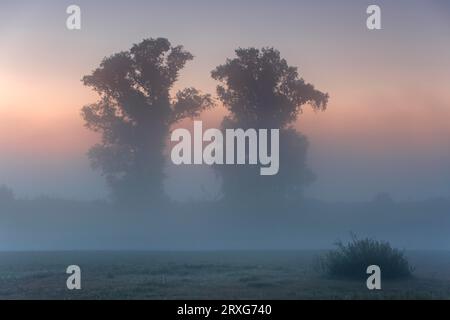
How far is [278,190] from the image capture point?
3838 centimetres

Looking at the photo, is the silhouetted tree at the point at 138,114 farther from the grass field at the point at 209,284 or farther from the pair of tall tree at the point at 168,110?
the grass field at the point at 209,284

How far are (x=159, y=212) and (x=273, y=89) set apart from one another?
32.0ft

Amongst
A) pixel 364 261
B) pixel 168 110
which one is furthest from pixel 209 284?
pixel 168 110

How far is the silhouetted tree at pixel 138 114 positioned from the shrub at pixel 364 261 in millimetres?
17112

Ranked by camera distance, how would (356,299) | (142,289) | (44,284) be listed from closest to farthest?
(356,299) → (142,289) → (44,284)

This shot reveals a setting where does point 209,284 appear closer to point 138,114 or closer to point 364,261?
point 364,261

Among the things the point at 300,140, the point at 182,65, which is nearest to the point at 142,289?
the point at 300,140

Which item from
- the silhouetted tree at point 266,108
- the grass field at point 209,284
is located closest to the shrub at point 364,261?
the grass field at point 209,284

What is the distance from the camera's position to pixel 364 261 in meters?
20.8

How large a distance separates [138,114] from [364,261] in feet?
69.5

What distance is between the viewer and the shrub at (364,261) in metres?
20.8

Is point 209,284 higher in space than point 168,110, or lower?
lower

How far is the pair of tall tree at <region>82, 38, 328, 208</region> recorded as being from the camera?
122 feet
